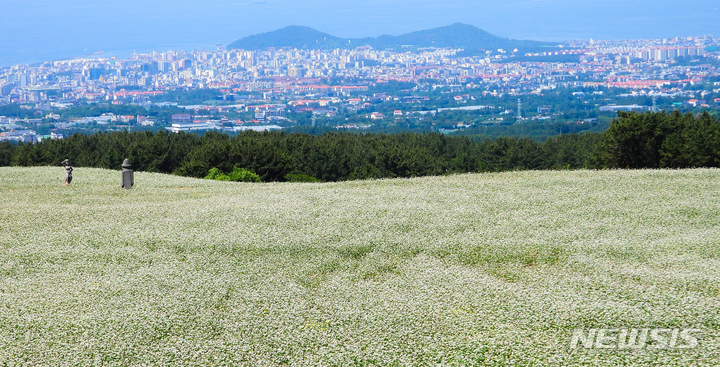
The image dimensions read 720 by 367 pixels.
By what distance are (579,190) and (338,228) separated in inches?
436

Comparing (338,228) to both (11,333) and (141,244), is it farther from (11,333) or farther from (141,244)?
(11,333)

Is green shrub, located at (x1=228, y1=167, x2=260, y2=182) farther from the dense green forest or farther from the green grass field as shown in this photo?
the green grass field

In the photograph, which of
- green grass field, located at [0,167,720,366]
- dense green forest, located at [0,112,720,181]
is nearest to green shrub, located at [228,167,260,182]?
dense green forest, located at [0,112,720,181]

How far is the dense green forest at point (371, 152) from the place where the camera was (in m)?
47.5

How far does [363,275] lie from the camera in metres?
16.6

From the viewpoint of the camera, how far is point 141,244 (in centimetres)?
1923

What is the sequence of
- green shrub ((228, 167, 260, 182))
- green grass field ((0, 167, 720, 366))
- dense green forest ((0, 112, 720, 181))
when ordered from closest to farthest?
green grass field ((0, 167, 720, 366))
dense green forest ((0, 112, 720, 181))
green shrub ((228, 167, 260, 182))

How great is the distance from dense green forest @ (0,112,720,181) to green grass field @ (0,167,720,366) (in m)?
21.8

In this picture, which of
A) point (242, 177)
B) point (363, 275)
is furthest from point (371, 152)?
point (363, 275)

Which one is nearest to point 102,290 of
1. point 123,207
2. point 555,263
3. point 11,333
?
point 11,333

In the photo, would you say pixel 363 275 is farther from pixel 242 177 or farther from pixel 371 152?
pixel 371 152

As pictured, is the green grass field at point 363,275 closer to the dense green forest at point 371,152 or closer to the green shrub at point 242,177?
the dense green forest at point 371,152

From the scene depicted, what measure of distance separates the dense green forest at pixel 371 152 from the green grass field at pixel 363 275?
2181cm

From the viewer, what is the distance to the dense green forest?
47469 mm
